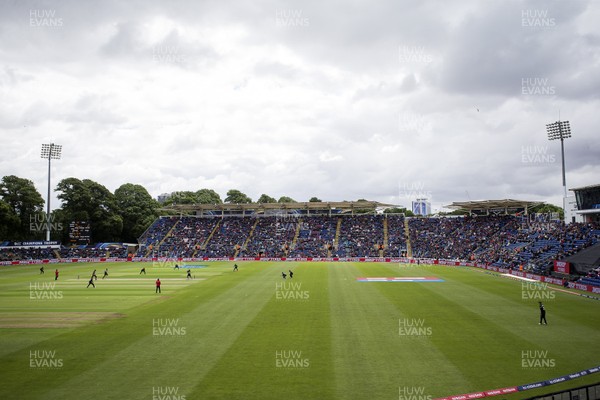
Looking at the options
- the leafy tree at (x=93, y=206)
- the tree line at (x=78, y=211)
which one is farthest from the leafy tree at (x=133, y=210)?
the leafy tree at (x=93, y=206)

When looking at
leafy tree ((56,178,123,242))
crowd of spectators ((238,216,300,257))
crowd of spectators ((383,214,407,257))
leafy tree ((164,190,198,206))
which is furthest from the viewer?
leafy tree ((164,190,198,206))

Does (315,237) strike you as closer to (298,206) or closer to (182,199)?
(298,206)

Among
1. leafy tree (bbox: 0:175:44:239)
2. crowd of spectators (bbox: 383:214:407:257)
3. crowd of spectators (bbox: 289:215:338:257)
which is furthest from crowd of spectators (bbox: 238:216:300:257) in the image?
leafy tree (bbox: 0:175:44:239)

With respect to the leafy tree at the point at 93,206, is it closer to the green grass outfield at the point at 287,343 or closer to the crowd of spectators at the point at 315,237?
the crowd of spectators at the point at 315,237

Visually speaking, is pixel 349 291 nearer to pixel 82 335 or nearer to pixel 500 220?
pixel 82 335

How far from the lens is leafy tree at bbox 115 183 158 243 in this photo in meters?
109

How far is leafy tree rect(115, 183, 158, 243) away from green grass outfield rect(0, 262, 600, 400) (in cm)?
7552

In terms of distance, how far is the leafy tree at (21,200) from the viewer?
277 feet

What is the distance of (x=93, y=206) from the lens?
96312 mm

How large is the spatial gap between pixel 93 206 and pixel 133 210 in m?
13.2

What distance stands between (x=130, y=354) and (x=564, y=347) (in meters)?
19.6

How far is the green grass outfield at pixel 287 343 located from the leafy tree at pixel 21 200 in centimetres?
5964

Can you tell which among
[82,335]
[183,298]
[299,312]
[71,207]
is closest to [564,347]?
[299,312]

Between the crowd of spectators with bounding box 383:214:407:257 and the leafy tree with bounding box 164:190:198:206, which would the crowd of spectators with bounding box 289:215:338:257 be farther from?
the leafy tree with bounding box 164:190:198:206
